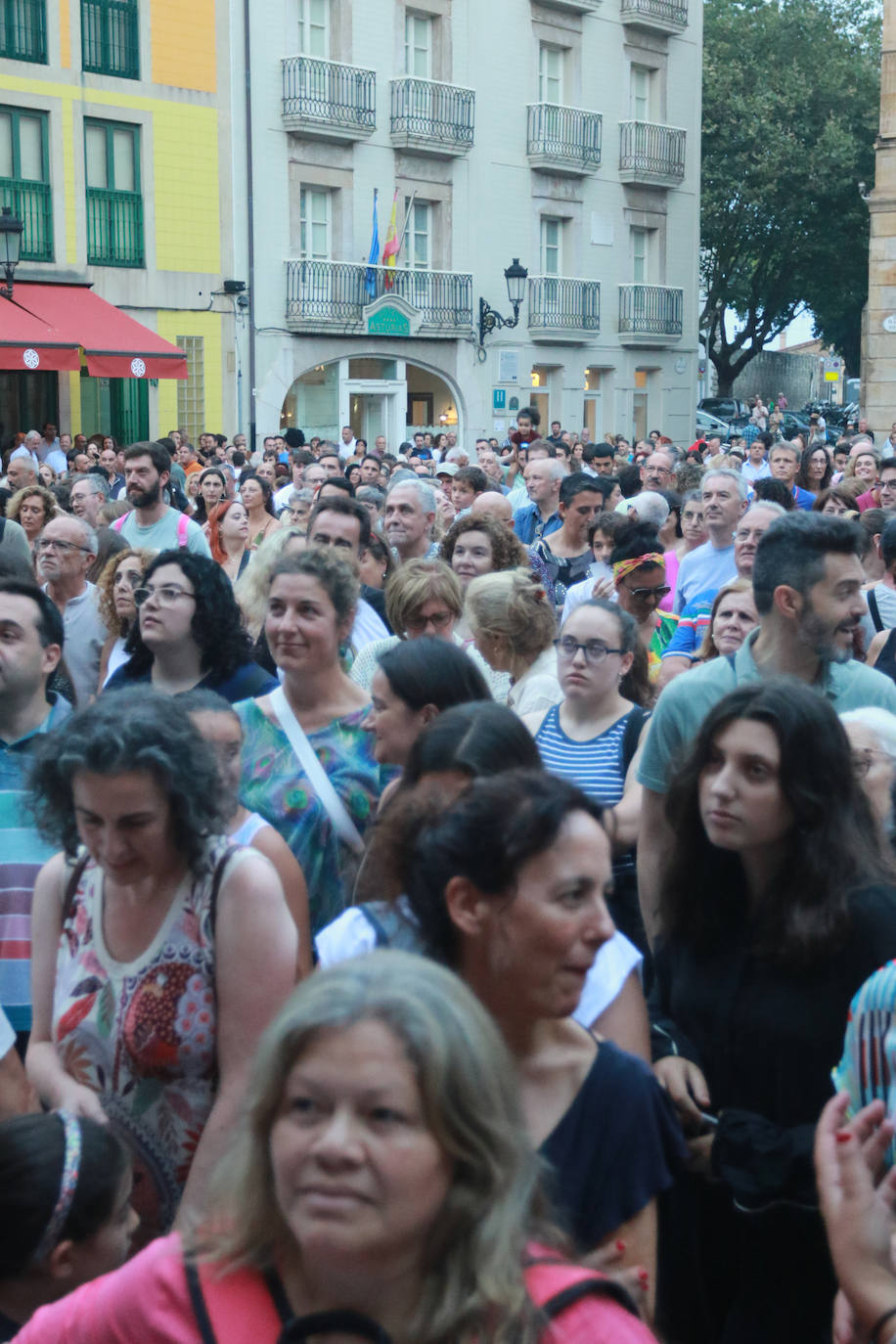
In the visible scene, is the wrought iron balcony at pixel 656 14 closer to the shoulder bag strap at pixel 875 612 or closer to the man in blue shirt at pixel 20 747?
the shoulder bag strap at pixel 875 612

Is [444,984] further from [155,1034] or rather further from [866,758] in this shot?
[866,758]

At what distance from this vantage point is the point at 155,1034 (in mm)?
2986

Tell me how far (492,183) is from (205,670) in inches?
1090

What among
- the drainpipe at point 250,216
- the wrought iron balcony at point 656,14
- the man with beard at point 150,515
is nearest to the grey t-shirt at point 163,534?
the man with beard at point 150,515

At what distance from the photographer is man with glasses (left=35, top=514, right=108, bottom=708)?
6.93m

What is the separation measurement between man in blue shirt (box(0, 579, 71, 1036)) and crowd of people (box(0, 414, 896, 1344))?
1 cm

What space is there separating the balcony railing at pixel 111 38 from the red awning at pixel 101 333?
3.46m

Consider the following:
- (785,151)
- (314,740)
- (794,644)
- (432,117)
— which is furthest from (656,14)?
(314,740)

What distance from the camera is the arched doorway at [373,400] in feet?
95.3

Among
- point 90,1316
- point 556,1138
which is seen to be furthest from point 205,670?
point 90,1316

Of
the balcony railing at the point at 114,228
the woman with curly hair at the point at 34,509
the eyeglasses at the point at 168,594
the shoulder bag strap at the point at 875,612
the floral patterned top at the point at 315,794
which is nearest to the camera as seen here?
the floral patterned top at the point at 315,794

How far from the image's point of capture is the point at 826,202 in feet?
144

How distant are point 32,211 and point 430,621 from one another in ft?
70.1

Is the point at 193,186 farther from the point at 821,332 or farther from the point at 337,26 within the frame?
the point at 821,332
